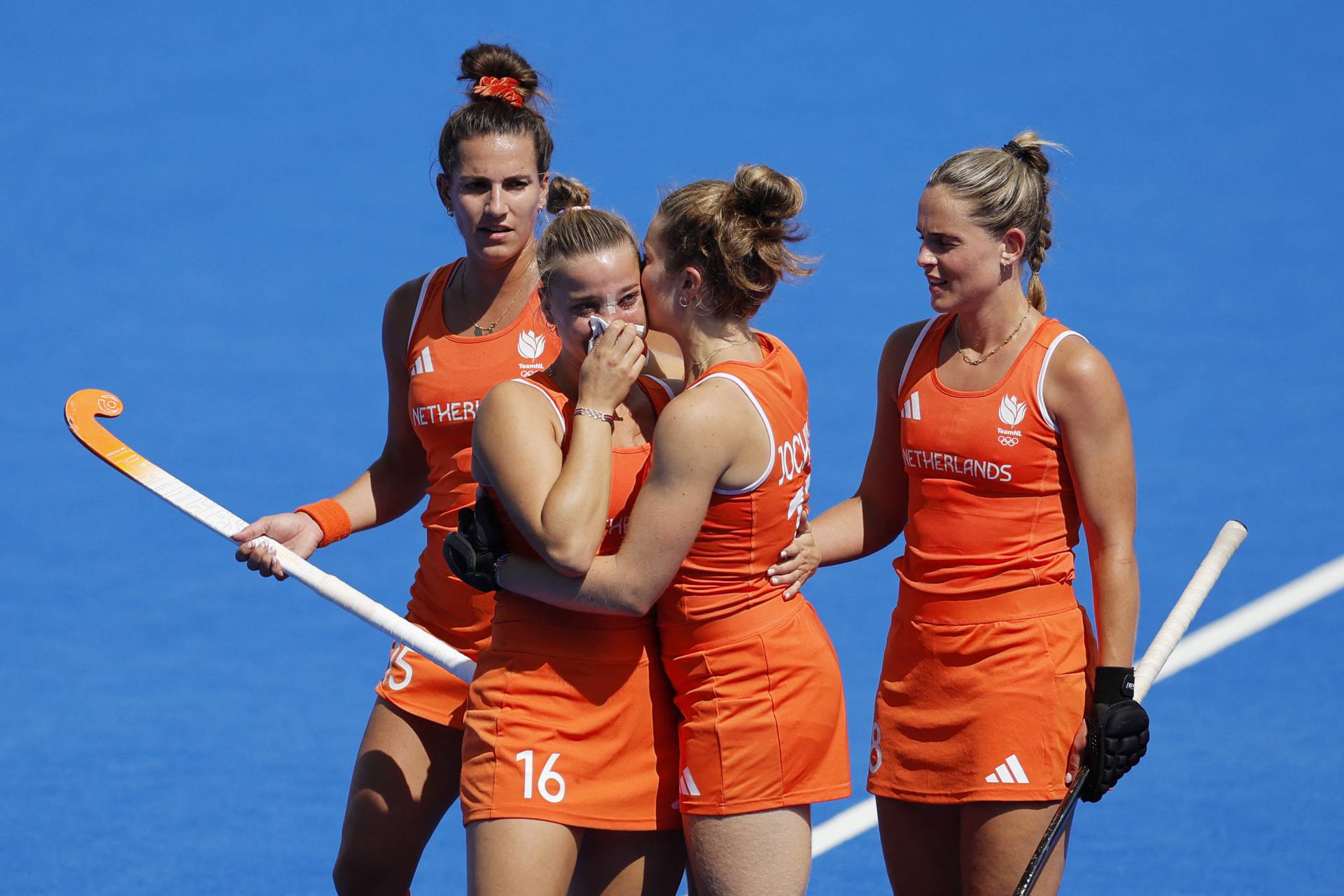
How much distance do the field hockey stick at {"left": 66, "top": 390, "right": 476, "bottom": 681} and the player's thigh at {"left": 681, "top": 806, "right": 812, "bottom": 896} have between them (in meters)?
0.66

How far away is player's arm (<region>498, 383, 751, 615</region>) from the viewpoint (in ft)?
9.29

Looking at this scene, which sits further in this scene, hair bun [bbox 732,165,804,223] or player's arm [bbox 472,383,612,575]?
hair bun [bbox 732,165,804,223]

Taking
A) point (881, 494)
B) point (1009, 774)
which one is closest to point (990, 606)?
point (1009, 774)

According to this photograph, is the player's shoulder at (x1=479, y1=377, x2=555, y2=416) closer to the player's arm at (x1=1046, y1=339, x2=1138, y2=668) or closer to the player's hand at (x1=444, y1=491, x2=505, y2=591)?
the player's hand at (x1=444, y1=491, x2=505, y2=591)

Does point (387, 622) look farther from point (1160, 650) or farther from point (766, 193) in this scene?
point (1160, 650)

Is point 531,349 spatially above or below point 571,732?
above

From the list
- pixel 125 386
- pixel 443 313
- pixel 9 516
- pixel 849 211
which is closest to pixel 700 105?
pixel 849 211

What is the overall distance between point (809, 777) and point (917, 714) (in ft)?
1.13

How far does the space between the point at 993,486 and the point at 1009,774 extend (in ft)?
1.80

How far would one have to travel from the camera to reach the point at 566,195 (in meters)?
3.38

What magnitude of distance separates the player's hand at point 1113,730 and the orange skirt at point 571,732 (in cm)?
80

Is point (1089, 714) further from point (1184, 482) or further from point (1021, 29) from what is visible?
point (1021, 29)

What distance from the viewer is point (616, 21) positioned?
1152cm

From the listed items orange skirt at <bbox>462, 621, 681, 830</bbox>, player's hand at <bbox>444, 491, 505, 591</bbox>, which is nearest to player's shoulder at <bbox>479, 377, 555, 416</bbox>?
player's hand at <bbox>444, 491, 505, 591</bbox>
